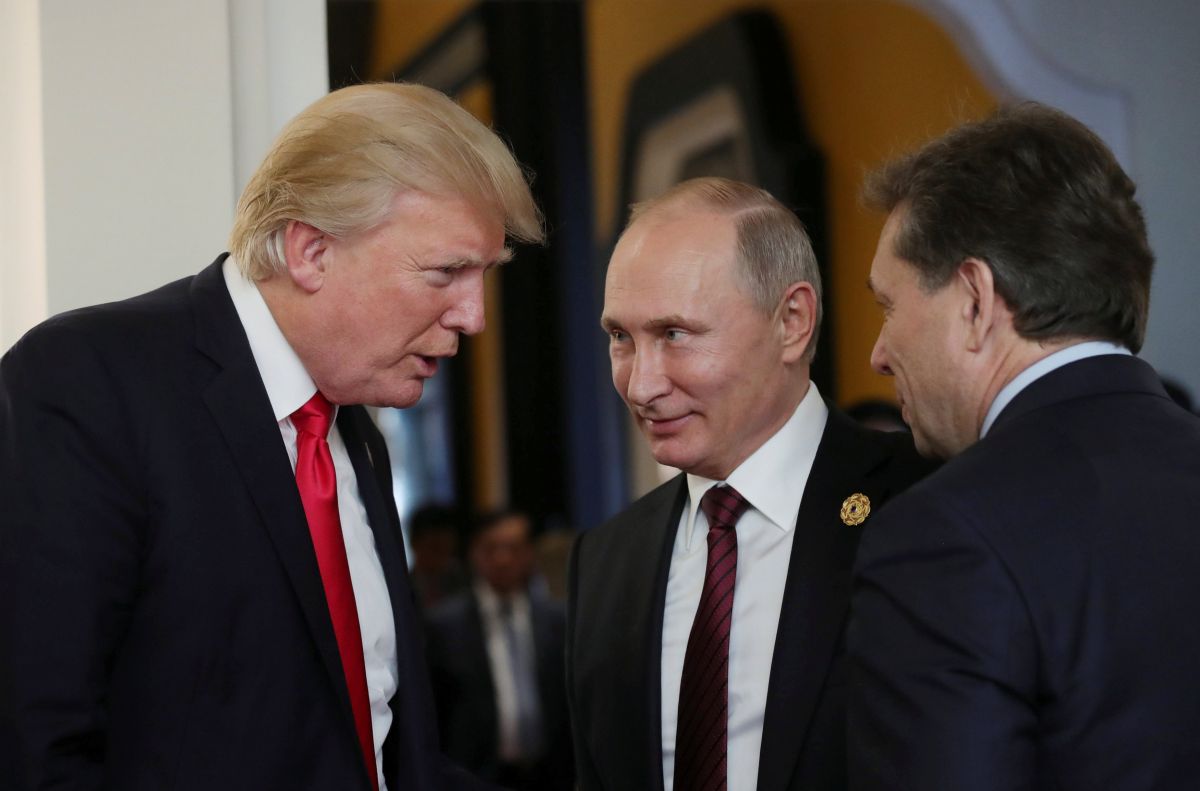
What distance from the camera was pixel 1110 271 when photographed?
5.18ft

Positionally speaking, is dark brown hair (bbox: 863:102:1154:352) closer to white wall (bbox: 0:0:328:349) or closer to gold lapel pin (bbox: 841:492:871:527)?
gold lapel pin (bbox: 841:492:871:527)

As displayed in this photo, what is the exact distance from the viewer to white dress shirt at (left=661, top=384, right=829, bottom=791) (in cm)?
202

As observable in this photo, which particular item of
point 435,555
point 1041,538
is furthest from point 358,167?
point 435,555

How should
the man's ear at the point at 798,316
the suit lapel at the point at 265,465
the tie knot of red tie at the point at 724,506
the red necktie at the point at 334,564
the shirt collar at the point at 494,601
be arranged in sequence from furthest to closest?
1. the shirt collar at the point at 494,601
2. the man's ear at the point at 798,316
3. the tie knot of red tie at the point at 724,506
4. the red necktie at the point at 334,564
5. the suit lapel at the point at 265,465

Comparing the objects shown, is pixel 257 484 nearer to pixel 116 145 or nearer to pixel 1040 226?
pixel 116 145

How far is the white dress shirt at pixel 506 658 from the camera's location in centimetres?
529

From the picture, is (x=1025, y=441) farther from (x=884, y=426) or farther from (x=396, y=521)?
(x=884, y=426)

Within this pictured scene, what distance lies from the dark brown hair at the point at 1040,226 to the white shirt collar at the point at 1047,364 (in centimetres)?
1

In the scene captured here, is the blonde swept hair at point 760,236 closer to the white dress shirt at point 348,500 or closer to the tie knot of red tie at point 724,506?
the tie knot of red tie at point 724,506

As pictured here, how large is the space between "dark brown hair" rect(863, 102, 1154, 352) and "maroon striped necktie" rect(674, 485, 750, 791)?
64cm

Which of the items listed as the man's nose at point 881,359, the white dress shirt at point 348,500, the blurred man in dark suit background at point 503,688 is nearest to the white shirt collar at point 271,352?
the white dress shirt at point 348,500

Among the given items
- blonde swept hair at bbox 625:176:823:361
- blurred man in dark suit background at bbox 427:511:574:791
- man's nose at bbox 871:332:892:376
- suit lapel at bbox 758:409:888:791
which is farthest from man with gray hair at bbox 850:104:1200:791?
blurred man in dark suit background at bbox 427:511:574:791

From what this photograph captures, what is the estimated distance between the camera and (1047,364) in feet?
5.14

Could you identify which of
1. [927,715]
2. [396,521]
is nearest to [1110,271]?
[927,715]
